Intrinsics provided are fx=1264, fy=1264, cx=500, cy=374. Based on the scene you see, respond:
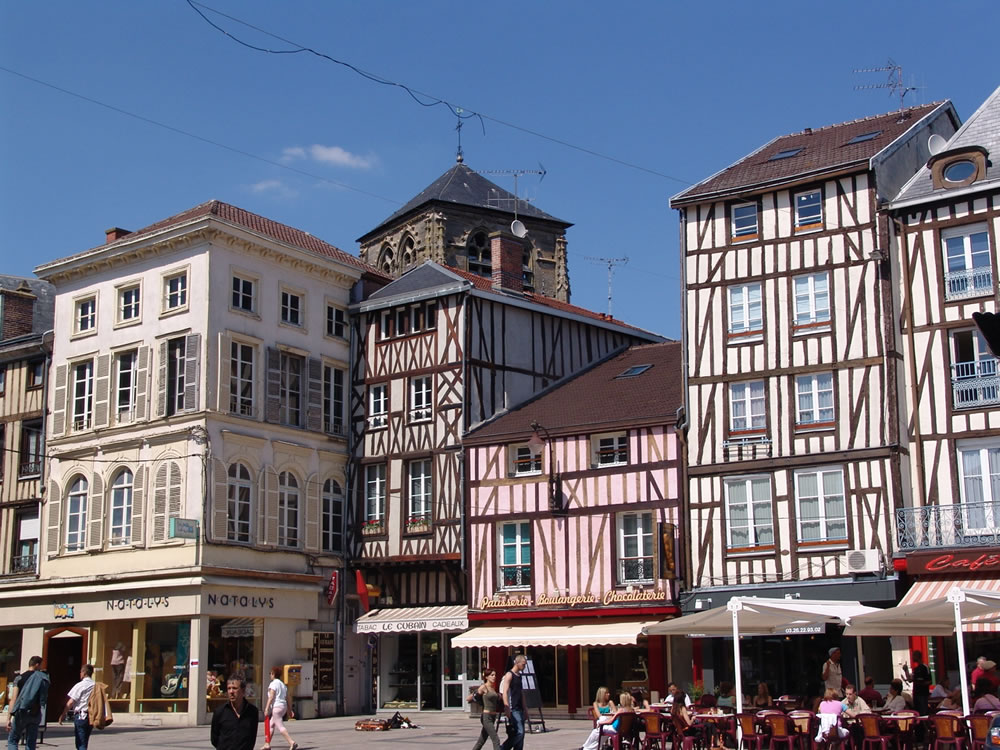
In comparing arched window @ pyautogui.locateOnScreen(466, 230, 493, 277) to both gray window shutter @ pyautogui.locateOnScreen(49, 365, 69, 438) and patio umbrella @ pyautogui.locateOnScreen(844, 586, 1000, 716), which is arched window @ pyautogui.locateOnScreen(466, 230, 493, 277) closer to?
gray window shutter @ pyautogui.locateOnScreen(49, 365, 69, 438)

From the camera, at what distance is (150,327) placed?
2812 cm

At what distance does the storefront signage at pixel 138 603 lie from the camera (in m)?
26.0

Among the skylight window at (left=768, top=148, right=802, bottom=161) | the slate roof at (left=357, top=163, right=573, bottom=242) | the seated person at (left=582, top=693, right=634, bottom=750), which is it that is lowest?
the seated person at (left=582, top=693, right=634, bottom=750)

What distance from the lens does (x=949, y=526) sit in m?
20.7

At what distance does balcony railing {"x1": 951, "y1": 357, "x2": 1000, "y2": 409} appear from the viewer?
21.0 metres

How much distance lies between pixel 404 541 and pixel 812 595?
979cm

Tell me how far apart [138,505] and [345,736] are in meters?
9.04

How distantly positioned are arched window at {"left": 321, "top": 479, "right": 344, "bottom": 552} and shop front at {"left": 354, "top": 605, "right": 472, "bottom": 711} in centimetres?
188

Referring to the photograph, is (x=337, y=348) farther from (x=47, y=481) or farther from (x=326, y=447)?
(x=47, y=481)

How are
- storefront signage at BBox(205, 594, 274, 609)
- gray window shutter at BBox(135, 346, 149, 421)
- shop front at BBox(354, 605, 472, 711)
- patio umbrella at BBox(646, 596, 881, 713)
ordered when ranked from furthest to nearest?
1. gray window shutter at BBox(135, 346, 149, 421)
2. shop front at BBox(354, 605, 472, 711)
3. storefront signage at BBox(205, 594, 274, 609)
4. patio umbrella at BBox(646, 596, 881, 713)

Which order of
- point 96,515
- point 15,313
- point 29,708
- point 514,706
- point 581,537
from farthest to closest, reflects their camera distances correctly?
point 15,313
point 96,515
point 581,537
point 514,706
point 29,708

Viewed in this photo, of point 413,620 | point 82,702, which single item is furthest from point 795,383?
point 82,702

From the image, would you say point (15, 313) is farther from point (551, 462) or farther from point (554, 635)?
point (554, 635)

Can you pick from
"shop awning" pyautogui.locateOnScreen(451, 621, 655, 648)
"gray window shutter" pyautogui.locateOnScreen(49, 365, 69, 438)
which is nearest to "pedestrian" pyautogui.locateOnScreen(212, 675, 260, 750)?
"shop awning" pyautogui.locateOnScreen(451, 621, 655, 648)
